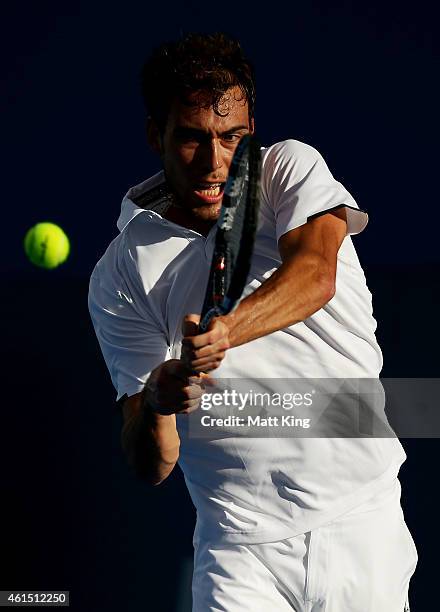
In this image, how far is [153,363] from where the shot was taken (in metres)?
2.43

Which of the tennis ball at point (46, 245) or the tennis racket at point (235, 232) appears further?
the tennis ball at point (46, 245)

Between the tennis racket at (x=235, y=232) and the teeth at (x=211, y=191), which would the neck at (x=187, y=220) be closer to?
the teeth at (x=211, y=191)

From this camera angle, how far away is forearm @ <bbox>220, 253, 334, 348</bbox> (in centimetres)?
197

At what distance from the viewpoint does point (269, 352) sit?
233cm

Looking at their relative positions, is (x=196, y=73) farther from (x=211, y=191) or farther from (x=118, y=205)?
(x=118, y=205)

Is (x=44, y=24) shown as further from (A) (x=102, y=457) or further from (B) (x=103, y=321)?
(B) (x=103, y=321)

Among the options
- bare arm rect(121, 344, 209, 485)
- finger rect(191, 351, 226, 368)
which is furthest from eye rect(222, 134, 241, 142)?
finger rect(191, 351, 226, 368)

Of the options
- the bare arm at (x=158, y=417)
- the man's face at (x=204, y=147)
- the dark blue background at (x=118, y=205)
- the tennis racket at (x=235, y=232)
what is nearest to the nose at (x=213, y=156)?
the man's face at (x=204, y=147)

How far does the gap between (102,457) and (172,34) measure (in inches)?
54.7

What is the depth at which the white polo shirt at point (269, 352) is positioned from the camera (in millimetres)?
2312

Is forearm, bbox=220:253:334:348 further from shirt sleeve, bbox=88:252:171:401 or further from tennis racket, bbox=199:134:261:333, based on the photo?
shirt sleeve, bbox=88:252:171:401

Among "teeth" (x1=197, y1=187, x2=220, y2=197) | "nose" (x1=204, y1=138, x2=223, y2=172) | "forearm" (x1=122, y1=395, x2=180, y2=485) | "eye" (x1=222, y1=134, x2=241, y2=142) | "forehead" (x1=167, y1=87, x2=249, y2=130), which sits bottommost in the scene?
"forearm" (x1=122, y1=395, x2=180, y2=485)

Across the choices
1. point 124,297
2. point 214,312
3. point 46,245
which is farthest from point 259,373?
point 46,245

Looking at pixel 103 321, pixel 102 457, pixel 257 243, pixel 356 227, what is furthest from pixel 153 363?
pixel 102 457
